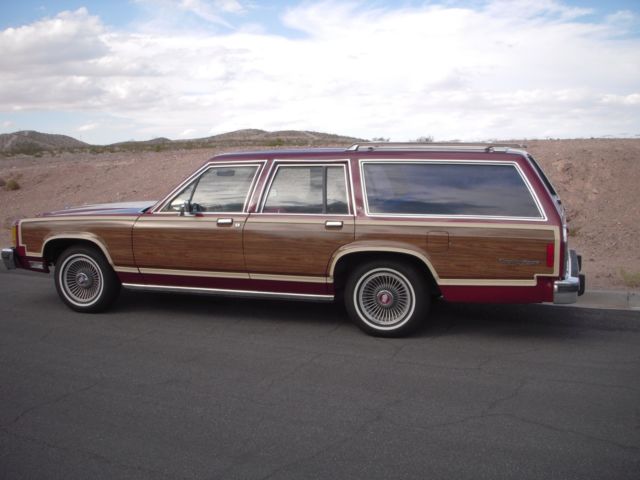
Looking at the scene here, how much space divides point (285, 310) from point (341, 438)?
11.3 ft

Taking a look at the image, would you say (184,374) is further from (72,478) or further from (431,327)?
(431,327)

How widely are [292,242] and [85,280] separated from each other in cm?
258

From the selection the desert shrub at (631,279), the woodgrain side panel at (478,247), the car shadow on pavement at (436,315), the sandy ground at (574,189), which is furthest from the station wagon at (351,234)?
the sandy ground at (574,189)

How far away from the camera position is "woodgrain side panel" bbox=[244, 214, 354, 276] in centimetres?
654

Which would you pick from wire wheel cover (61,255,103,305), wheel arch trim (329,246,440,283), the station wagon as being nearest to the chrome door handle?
the station wagon

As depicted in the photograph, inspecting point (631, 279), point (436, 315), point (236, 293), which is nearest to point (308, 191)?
point (236, 293)

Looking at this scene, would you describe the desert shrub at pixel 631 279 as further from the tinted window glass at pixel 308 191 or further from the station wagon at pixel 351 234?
the tinted window glass at pixel 308 191

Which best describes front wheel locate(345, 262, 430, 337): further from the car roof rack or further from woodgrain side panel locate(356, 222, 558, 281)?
the car roof rack

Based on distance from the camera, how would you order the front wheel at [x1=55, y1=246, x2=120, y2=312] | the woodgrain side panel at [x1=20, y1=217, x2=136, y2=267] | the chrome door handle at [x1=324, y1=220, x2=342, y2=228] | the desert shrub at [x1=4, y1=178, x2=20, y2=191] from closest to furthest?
the chrome door handle at [x1=324, y1=220, x2=342, y2=228]
the woodgrain side panel at [x1=20, y1=217, x2=136, y2=267]
the front wheel at [x1=55, y1=246, x2=120, y2=312]
the desert shrub at [x1=4, y1=178, x2=20, y2=191]

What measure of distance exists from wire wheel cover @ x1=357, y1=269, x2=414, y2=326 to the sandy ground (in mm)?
→ 3170

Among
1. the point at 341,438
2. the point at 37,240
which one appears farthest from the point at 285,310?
the point at 341,438

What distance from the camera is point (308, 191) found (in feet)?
22.5

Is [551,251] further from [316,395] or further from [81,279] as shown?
[81,279]

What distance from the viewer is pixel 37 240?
764cm
